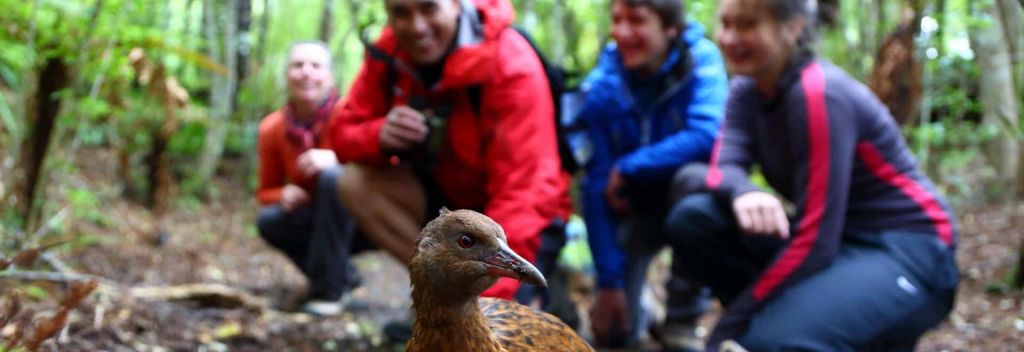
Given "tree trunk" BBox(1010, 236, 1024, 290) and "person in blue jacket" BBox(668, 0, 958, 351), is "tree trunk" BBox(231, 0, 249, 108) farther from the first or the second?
"tree trunk" BBox(1010, 236, 1024, 290)

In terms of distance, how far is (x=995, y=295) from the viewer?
4.94 m

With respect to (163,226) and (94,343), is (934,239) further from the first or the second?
(163,226)

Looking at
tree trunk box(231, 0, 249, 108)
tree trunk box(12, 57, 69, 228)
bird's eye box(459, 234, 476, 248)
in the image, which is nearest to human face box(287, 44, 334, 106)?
tree trunk box(12, 57, 69, 228)

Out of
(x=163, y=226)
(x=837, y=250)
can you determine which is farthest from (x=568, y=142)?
(x=163, y=226)

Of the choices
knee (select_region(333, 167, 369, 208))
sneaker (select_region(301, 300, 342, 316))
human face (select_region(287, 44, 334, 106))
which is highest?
human face (select_region(287, 44, 334, 106))

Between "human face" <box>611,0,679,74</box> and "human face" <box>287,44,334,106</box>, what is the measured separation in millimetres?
2027

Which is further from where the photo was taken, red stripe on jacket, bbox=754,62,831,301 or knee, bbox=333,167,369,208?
knee, bbox=333,167,369,208

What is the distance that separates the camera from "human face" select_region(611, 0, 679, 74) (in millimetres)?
4551

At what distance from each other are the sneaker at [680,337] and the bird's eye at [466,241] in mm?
2748

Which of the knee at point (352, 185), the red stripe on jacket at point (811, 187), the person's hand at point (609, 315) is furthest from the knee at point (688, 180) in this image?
the knee at point (352, 185)

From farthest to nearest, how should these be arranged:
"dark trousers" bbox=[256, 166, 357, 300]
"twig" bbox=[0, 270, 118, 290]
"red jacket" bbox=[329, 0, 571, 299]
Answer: "dark trousers" bbox=[256, 166, 357, 300] → "red jacket" bbox=[329, 0, 571, 299] → "twig" bbox=[0, 270, 118, 290]

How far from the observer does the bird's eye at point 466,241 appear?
2266mm

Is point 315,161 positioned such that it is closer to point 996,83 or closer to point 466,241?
point 466,241

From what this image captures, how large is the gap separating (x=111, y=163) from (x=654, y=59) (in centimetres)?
A: 744
